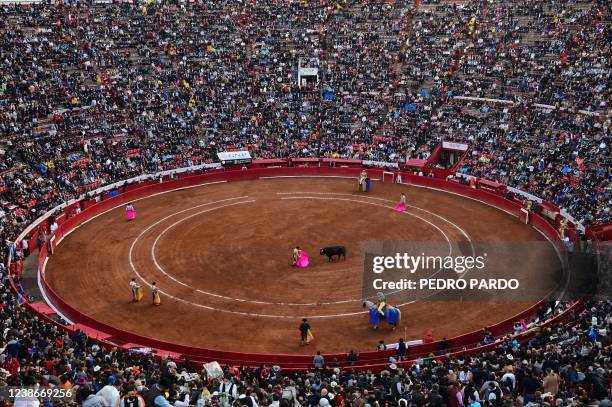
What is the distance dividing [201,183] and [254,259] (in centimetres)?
1788

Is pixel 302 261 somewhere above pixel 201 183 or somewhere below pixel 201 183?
below

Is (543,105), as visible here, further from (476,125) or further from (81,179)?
(81,179)

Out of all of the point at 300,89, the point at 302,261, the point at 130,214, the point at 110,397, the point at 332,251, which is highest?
the point at 300,89

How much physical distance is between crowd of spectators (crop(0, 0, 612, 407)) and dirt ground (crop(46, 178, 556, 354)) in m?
5.04

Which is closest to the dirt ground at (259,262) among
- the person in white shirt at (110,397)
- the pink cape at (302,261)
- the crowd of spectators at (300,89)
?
the pink cape at (302,261)

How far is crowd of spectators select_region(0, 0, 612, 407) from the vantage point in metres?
55.2

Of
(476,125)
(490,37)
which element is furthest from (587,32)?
(476,125)

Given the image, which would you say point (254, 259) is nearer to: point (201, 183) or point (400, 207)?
point (400, 207)

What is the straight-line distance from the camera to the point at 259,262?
137 feet

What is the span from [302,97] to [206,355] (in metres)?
43.2

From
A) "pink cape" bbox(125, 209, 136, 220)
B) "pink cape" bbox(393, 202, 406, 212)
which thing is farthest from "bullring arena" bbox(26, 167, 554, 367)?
"pink cape" bbox(393, 202, 406, 212)

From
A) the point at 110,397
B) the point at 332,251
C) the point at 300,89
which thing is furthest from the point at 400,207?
the point at 110,397

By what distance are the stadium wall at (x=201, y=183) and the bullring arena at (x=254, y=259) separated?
0.11m

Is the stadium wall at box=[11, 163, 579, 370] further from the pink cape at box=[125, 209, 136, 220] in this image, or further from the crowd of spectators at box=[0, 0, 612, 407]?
the pink cape at box=[125, 209, 136, 220]
